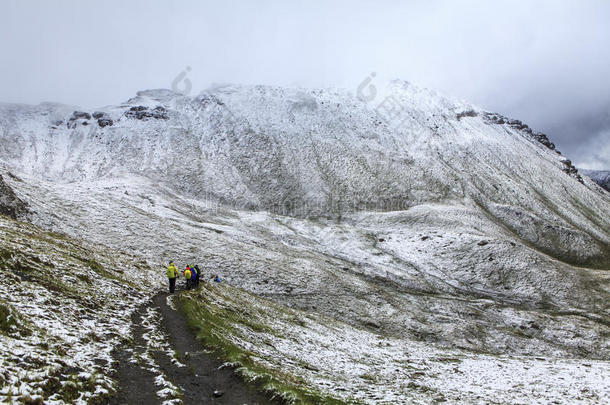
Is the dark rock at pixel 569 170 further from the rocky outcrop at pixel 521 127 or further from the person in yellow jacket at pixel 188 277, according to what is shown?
the person in yellow jacket at pixel 188 277

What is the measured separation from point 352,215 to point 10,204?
71564 mm

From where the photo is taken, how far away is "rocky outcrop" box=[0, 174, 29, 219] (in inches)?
1583

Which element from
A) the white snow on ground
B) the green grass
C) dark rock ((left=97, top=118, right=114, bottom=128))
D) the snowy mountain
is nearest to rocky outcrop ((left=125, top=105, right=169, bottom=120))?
the snowy mountain

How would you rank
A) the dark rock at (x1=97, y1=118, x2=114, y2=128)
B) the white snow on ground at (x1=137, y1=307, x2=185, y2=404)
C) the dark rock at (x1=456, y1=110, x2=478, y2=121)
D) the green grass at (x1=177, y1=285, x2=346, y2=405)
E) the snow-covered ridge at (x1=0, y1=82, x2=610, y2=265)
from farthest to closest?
the dark rock at (x1=456, y1=110, x2=478, y2=121), the dark rock at (x1=97, y1=118, x2=114, y2=128), the snow-covered ridge at (x1=0, y1=82, x2=610, y2=265), the green grass at (x1=177, y1=285, x2=346, y2=405), the white snow on ground at (x1=137, y1=307, x2=185, y2=404)

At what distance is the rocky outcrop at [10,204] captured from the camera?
132 feet

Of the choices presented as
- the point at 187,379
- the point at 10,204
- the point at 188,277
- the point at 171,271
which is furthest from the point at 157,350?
the point at 10,204

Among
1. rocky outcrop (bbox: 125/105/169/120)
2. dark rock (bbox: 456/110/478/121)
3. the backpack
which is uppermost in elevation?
dark rock (bbox: 456/110/478/121)

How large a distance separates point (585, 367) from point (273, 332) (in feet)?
68.5

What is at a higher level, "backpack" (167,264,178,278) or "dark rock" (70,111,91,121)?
"dark rock" (70,111,91,121)

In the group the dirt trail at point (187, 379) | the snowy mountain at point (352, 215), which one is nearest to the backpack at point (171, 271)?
the snowy mountain at point (352, 215)

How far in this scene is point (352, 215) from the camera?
94.5m

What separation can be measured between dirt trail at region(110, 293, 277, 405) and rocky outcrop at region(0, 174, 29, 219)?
34.3m

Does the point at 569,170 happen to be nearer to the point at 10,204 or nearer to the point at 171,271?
the point at 171,271

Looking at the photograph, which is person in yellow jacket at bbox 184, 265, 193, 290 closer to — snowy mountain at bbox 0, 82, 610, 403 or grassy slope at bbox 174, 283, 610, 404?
grassy slope at bbox 174, 283, 610, 404
